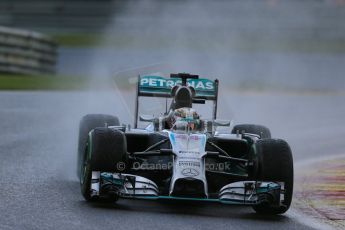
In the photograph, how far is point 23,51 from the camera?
24609 millimetres

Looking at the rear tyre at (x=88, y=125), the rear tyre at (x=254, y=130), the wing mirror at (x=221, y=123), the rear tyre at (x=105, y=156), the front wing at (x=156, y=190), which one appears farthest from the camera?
the rear tyre at (x=254, y=130)

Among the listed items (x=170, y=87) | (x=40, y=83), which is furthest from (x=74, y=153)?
(x=40, y=83)

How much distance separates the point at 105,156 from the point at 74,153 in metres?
3.81

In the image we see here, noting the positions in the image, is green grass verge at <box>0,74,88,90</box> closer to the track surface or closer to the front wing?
the track surface

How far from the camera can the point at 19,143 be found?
1409cm

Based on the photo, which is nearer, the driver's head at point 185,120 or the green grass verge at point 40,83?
the driver's head at point 185,120

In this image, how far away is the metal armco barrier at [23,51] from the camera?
950 inches

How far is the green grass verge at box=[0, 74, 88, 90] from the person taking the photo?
22.1 metres

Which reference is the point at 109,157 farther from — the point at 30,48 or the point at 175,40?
the point at 175,40

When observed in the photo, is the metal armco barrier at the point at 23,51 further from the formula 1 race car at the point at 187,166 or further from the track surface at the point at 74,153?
the formula 1 race car at the point at 187,166

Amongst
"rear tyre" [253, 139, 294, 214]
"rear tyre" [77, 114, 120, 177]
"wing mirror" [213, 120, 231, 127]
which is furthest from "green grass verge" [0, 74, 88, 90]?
"rear tyre" [253, 139, 294, 214]

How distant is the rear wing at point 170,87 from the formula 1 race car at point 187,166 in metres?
1.32
